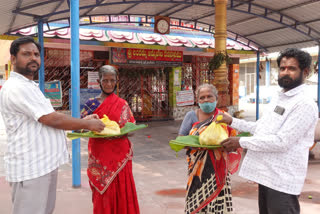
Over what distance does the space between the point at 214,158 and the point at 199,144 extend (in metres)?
0.30

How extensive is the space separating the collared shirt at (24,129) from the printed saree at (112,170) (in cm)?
96

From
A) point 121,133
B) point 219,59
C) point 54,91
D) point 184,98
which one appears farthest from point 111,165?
point 184,98

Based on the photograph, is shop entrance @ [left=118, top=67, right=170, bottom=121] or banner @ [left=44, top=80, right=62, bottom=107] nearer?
banner @ [left=44, top=80, right=62, bottom=107]

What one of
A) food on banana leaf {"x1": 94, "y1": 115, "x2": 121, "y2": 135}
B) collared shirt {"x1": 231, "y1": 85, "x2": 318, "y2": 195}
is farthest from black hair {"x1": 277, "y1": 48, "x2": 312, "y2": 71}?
food on banana leaf {"x1": 94, "y1": 115, "x2": 121, "y2": 135}

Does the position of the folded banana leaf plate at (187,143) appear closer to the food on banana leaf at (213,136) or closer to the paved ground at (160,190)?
the food on banana leaf at (213,136)

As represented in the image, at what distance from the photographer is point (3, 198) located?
13.3 ft

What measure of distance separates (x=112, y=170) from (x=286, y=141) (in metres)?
1.72

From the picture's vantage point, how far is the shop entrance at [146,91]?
12.5 metres

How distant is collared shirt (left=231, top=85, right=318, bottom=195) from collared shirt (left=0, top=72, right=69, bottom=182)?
4.53 ft

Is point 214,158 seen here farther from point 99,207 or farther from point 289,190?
point 99,207

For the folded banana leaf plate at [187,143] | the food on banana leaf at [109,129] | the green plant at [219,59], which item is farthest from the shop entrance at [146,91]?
the folded banana leaf plate at [187,143]

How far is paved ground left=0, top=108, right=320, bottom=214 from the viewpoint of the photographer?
377 centimetres

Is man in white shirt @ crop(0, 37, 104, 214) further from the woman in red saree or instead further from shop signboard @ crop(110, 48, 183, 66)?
shop signboard @ crop(110, 48, 183, 66)

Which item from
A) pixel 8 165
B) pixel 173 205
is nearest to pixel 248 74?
pixel 173 205
